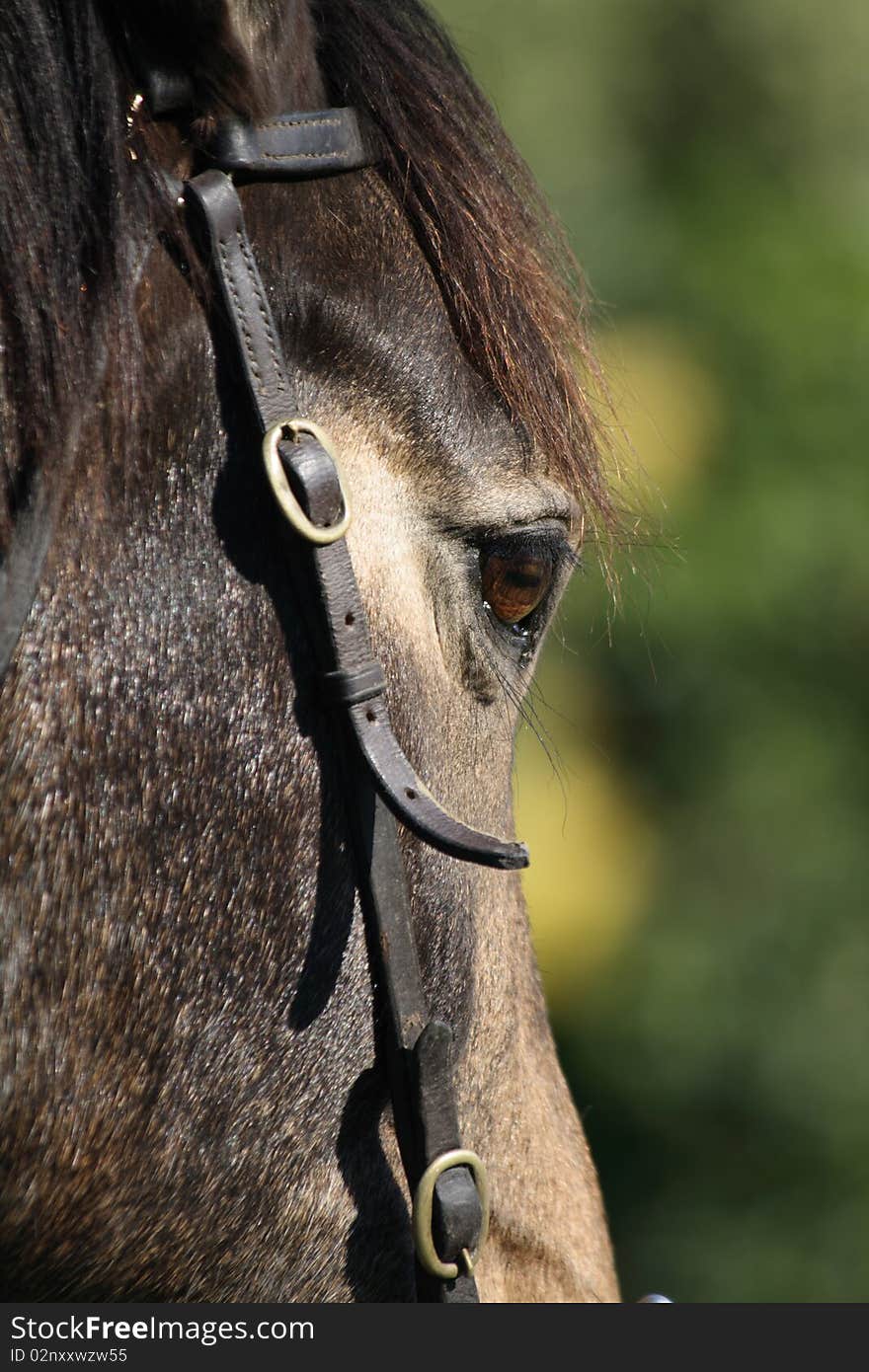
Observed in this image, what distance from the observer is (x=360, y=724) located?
56.7 inches

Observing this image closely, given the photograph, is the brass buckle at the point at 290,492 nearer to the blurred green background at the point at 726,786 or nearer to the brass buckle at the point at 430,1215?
the brass buckle at the point at 430,1215

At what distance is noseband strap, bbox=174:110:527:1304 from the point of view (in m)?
1.42

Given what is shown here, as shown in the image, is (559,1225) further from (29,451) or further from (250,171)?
(250,171)

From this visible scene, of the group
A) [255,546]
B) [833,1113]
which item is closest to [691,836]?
[833,1113]

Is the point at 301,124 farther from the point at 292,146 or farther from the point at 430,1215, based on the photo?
the point at 430,1215

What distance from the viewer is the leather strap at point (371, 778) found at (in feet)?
4.66

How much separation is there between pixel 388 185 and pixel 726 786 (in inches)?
175

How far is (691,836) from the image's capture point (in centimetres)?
589

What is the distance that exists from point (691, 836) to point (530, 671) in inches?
168

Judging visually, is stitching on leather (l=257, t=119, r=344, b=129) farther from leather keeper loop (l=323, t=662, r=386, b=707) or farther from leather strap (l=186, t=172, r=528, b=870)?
leather keeper loop (l=323, t=662, r=386, b=707)

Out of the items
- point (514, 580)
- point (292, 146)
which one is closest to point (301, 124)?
point (292, 146)

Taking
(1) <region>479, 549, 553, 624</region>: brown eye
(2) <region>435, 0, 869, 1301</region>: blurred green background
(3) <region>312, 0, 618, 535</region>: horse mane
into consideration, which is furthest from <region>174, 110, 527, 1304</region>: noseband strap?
(2) <region>435, 0, 869, 1301</region>: blurred green background

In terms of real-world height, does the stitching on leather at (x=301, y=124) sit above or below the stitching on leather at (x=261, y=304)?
above

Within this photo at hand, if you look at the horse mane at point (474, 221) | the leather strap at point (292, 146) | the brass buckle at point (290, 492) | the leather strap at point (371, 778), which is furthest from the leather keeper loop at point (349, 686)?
the leather strap at point (292, 146)
